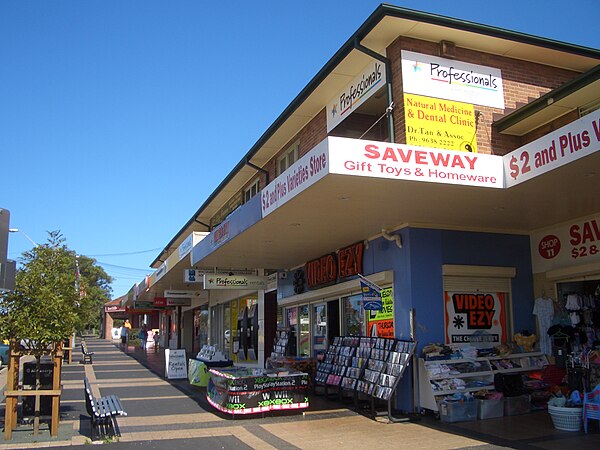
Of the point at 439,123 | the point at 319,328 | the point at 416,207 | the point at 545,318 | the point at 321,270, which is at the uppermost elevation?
the point at 439,123

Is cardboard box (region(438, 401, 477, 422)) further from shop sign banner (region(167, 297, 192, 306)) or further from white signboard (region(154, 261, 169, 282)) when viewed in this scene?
shop sign banner (region(167, 297, 192, 306))

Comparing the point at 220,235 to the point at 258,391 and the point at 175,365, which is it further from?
the point at 175,365

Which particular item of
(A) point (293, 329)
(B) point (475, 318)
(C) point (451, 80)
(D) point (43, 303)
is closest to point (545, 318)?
(B) point (475, 318)

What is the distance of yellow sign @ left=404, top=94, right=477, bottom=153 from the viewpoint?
9492 mm

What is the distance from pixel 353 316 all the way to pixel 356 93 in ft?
16.8

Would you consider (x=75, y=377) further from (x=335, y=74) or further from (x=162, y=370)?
(x=335, y=74)

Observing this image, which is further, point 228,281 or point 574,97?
point 228,281

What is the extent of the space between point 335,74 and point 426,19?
2.39m

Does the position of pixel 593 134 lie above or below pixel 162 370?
above

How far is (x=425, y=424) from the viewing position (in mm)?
9500

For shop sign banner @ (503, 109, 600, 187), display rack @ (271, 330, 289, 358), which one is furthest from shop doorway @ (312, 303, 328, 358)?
shop sign banner @ (503, 109, 600, 187)

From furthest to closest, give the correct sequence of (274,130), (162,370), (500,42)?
(162,370) < (274,130) < (500,42)

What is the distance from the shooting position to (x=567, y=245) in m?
10.9

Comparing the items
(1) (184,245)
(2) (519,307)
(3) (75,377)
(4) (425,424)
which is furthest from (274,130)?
(3) (75,377)
